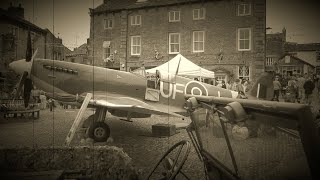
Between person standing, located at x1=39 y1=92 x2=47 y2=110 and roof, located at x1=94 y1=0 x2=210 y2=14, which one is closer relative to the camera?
roof, located at x1=94 y1=0 x2=210 y2=14

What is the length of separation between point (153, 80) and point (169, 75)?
330 millimetres

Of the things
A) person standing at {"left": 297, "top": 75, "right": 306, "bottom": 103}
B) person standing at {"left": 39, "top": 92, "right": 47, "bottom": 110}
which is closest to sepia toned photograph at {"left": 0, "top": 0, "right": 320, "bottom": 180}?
person standing at {"left": 297, "top": 75, "right": 306, "bottom": 103}

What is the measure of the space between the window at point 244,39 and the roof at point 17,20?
8.07 feet

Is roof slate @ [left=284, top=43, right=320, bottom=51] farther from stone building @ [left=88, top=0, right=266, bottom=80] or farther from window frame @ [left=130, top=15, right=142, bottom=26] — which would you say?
window frame @ [left=130, top=15, right=142, bottom=26]

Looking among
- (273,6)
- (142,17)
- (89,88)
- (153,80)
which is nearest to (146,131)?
(153,80)

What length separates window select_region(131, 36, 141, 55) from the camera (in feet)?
10.9

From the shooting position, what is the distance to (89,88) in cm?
424

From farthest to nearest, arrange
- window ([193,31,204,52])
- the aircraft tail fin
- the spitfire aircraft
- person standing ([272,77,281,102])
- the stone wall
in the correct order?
the spitfire aircraft < window ([193,31,204,52]) < the aircraft tail fin < person standing ([272,77,281,102]) < the stone wall

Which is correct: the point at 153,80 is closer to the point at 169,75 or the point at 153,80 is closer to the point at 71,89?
the point at 169,75

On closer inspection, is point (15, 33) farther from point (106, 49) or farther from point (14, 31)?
point (106, 49)

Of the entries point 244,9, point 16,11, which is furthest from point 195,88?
point 16,11

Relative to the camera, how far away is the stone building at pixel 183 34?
108 inches

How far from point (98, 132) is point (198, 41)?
7.34ft

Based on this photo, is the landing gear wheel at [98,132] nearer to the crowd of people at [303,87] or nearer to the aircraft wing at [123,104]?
the aircraft wing at [123,104]
